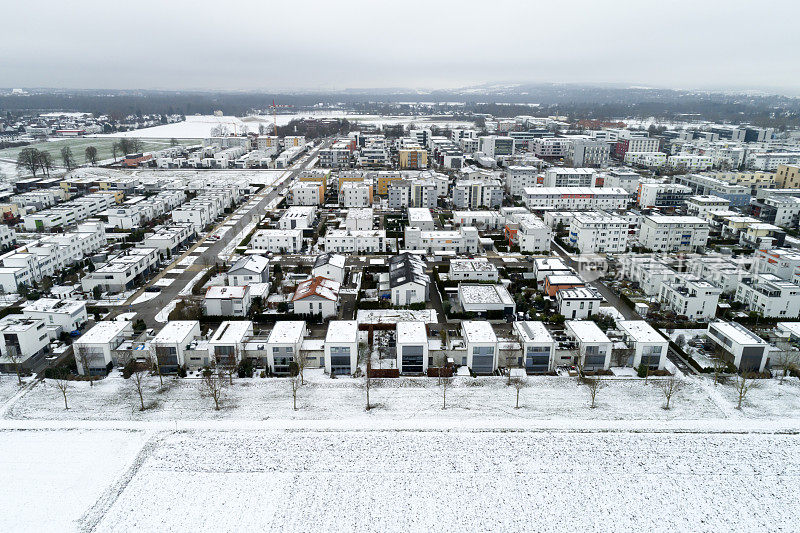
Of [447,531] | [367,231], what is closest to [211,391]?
[447,531]

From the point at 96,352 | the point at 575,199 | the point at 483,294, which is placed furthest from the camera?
the point at 575,199

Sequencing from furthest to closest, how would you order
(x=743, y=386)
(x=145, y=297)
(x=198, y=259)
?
(x=198, y=259), (x=145, y=297), (x=743, y=386)

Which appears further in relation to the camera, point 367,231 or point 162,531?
point 367,231

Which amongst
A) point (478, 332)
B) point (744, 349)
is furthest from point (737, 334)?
point (478, 332)

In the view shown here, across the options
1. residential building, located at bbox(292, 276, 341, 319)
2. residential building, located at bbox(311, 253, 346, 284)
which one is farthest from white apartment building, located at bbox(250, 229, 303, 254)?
residential building, located at bbox(292, 276, 341, 319)

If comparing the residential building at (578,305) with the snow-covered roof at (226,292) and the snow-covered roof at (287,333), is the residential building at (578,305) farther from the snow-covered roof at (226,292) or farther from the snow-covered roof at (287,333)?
the snow-covered roof at (226,292)

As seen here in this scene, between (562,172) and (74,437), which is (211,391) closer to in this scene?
(74,437)

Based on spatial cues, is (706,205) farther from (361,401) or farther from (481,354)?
(361,401)
